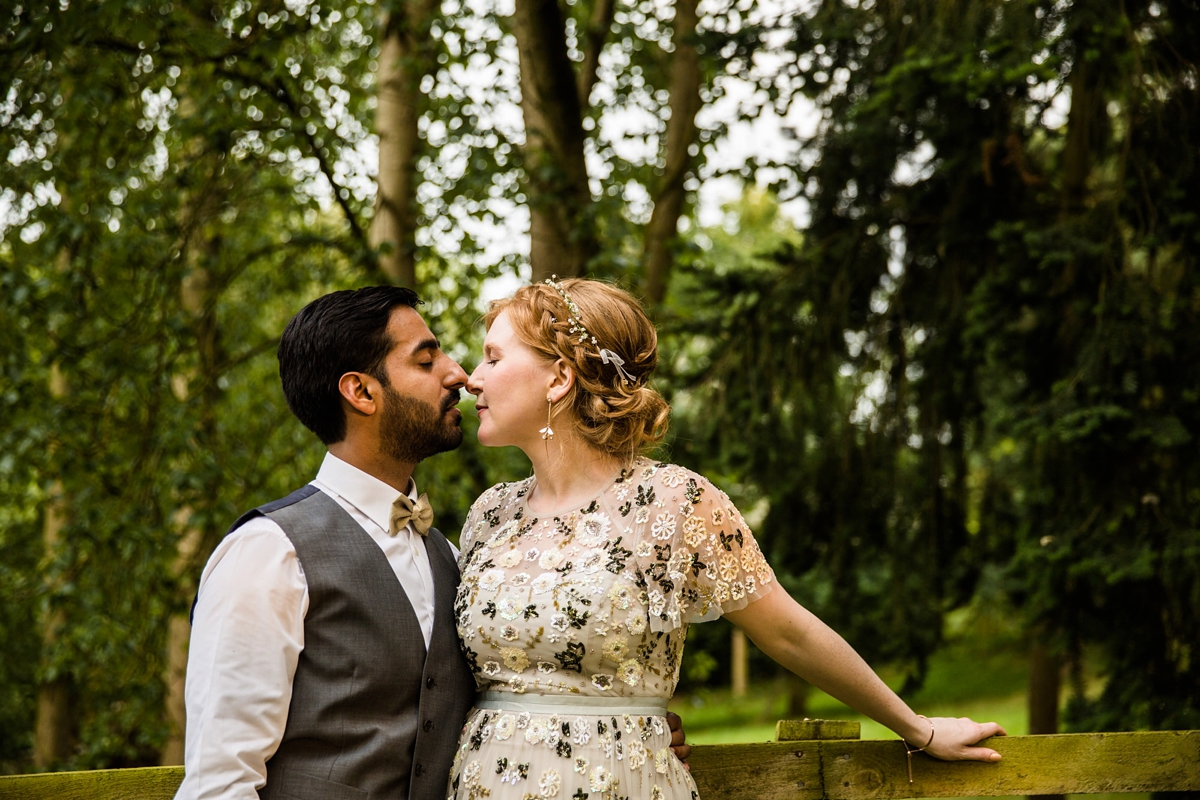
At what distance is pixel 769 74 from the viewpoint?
4930 millimetres

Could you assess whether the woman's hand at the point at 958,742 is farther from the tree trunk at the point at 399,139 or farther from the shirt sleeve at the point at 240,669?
the tree trunk at the point at 399,139

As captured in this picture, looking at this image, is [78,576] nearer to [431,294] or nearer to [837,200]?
[431,294]

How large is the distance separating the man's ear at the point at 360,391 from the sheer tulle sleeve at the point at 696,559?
2.08 feet

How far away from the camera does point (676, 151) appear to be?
6.43 metres

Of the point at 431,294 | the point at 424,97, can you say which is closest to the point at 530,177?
the point at 424,97

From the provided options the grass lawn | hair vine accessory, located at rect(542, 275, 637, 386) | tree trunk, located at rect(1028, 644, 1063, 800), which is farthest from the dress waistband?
the grass lawn

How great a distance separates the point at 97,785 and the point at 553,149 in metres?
3.21

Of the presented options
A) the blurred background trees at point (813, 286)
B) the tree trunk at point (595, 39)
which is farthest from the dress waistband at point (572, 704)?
the tree trunk at point (595, 39)

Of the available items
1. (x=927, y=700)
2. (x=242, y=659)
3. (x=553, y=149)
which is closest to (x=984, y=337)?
(x=553, y=149)

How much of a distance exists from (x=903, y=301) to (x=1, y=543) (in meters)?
7.86

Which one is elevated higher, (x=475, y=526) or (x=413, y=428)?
(x=413, y=428)

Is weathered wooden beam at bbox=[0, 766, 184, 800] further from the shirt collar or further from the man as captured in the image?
the shirt collar

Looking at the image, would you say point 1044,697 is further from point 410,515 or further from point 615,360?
point 410,515

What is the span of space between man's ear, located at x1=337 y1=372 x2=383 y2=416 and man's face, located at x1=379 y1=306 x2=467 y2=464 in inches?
0.9
